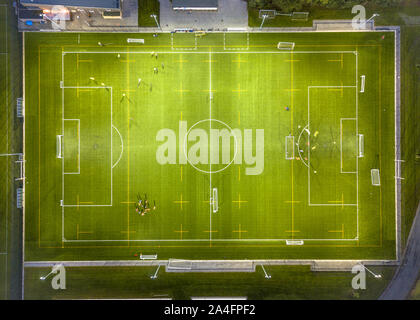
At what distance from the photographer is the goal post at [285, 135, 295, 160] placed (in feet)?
46.1

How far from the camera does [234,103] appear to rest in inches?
556

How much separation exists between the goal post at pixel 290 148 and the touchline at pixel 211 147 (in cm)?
128

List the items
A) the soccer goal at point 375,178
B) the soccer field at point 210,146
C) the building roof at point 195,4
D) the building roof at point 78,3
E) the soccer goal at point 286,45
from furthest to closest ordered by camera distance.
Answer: the soccer field at point 210,146
the soccer goal at point 375,178
the soccer goal at point 286,45
the building roof at point 195,4
the building roof at point 78,3

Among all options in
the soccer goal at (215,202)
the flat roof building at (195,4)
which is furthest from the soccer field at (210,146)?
the flat roof building at (195,4)

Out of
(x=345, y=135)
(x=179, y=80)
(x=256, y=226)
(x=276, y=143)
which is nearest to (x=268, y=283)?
(x=256, y=226)

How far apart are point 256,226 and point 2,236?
513 inches

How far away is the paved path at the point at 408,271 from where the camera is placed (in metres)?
14.0

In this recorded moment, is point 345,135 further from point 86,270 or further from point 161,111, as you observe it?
point 86,270

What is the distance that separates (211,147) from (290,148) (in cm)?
405

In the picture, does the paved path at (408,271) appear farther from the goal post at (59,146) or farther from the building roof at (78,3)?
the building roof at (78,3)

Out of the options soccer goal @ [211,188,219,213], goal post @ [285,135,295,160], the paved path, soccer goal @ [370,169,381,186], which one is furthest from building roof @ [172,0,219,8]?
the paved path

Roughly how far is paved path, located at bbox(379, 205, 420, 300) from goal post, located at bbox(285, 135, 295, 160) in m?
7.01

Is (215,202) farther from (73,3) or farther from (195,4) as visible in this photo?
(73,3)
